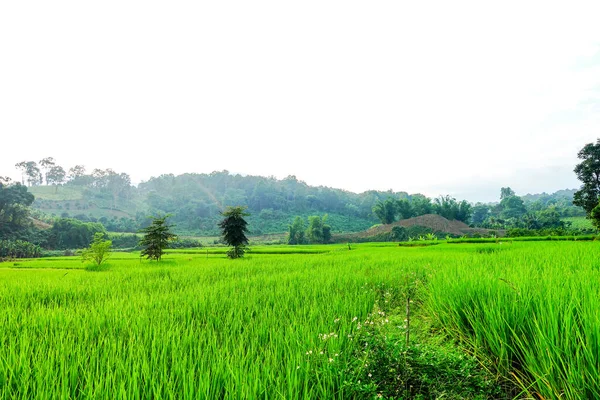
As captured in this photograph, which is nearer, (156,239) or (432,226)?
(156,239)

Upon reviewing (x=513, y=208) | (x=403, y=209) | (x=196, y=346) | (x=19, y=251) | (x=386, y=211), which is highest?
(x=403, y=209)

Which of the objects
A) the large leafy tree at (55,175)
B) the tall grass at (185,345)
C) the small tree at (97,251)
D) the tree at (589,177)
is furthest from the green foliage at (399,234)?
the large leafy tree at (55,175)

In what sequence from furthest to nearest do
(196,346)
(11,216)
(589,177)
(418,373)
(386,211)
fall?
1. (386,211)
2. (11,216)
3. (589,177)
4. (196,346)
5. (418,373)

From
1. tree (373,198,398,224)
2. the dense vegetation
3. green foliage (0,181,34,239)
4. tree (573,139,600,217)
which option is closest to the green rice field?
the dense vegetation

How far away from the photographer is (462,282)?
3871 mm

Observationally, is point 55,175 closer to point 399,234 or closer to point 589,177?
point 399,234

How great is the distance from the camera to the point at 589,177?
38000mm

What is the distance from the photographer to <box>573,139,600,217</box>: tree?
36.7 m

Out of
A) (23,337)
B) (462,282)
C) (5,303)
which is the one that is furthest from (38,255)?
(462,282)

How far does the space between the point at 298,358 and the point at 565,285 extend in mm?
3187

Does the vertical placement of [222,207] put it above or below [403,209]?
above

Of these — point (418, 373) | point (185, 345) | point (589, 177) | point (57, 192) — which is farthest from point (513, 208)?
point (57, 192)

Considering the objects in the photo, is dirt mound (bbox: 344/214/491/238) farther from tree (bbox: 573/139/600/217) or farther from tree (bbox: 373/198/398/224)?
tree (bbox: 573/139/600/217)

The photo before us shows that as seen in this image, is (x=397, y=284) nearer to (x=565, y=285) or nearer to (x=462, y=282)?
(x=462, y=282)
